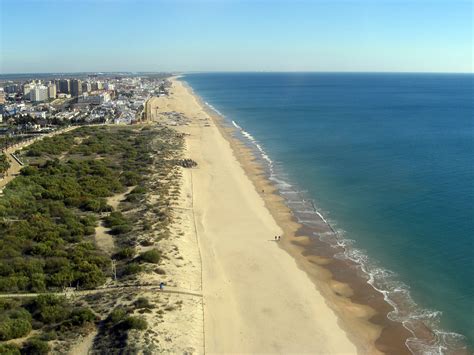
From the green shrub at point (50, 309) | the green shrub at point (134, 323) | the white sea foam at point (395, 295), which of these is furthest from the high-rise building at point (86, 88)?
the green shrub at point (134, 323)

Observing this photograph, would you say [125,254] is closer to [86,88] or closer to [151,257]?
[151,257]

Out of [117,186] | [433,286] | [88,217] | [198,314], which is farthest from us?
[117,186]

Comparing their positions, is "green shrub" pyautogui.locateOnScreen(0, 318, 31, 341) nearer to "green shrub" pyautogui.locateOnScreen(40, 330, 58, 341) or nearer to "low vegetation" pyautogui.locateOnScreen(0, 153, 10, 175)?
"green shrub" pyautogui.locateOnScreen(40, 330, 58, 341)

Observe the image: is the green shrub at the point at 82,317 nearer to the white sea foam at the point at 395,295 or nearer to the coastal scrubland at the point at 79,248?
the coastal scrubland at the point at 79,248

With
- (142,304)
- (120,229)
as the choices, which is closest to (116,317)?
(142,304)

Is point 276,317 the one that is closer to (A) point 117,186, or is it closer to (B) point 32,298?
(B) point 32,298

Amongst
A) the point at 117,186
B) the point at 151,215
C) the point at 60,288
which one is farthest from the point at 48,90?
the point at 60,288
